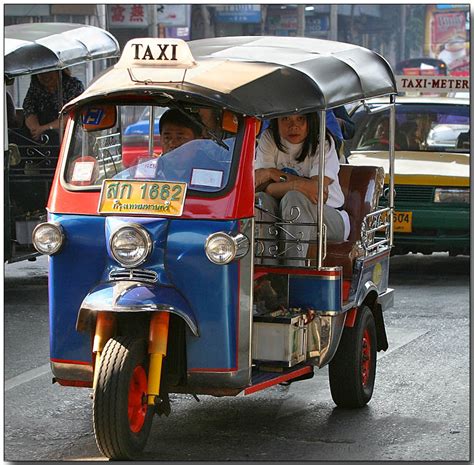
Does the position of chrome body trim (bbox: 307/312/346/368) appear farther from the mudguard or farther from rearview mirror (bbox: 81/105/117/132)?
rearview mirror (bbox: 81/105/117/132)

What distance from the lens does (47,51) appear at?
11.5 meters

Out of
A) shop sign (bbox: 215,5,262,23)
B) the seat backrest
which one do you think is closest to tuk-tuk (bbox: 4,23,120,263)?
the seat backrest

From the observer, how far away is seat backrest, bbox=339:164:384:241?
7.67m

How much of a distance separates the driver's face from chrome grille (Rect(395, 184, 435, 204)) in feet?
20.4

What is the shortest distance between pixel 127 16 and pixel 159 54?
29364 millimetres

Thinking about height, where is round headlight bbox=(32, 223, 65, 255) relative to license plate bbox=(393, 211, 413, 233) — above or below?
above

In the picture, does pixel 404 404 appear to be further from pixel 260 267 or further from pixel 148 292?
pixel 148 292

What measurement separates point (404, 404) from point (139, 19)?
29.2 m

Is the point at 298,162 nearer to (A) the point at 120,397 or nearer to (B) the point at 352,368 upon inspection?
(B) the point at 352,368

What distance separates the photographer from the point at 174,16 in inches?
1526

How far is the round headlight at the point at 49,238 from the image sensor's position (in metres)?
6.23

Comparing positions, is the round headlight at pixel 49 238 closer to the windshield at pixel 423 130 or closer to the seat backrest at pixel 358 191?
the seat backrest at pixel 358 191

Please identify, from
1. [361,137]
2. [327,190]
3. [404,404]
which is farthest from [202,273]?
[361,137]

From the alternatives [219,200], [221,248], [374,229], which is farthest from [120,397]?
[374,229]
